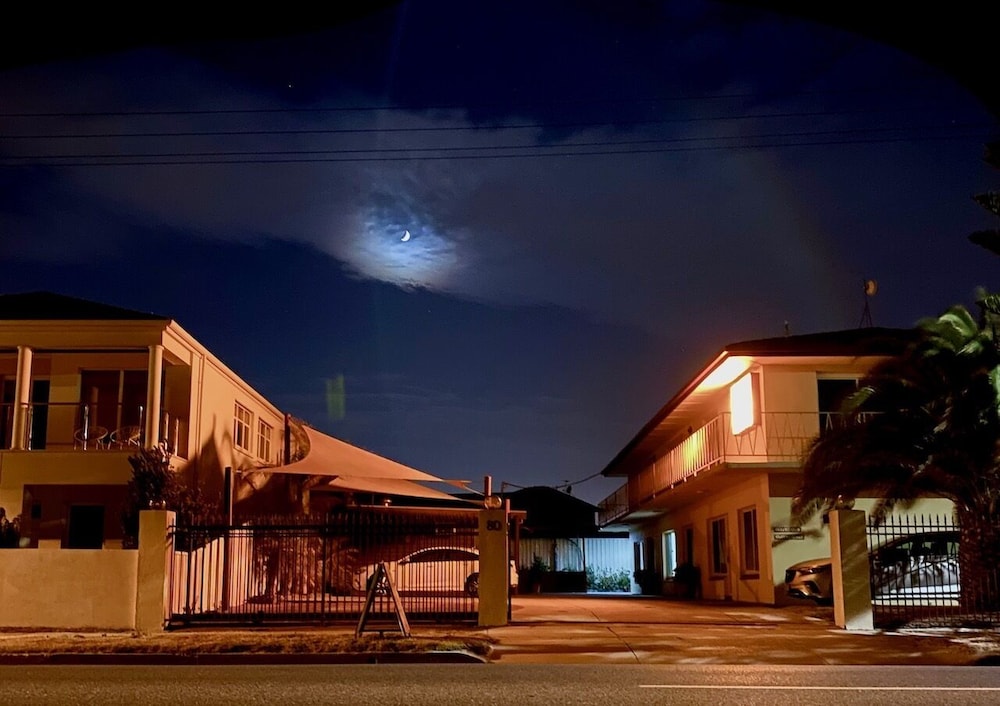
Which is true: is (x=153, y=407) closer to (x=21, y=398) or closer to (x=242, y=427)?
(x=21, y=398)

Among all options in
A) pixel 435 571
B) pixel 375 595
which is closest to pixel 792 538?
pixel 435 571

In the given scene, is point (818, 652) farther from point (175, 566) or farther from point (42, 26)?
point (42, 26)

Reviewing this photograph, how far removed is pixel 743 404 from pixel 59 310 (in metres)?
15.5

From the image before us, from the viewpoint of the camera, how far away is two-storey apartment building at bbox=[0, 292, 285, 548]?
20953 millimetres

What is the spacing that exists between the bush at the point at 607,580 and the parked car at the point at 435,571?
18507 millimetres

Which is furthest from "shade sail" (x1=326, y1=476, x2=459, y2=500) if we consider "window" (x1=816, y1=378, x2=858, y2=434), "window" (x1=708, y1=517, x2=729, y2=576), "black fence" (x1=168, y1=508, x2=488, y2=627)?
"window" (x1=816, y1=378, x2=858, y2=434)

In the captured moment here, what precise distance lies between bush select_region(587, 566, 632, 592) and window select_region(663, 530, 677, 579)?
12.1ft

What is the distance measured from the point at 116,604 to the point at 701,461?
15.5 m

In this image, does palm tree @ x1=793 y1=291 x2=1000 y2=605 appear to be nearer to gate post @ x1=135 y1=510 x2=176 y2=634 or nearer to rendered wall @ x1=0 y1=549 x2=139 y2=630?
gate post @ x1=135 y1=510 x2=176 y2=634

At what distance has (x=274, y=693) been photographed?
9.59 metres

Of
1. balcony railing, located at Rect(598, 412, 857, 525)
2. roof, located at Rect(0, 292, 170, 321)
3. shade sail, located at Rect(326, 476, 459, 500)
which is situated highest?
roof, located at Rect(0, 292, 170, 321)

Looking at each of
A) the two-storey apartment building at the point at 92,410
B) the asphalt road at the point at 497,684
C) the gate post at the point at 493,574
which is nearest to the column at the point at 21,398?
the two-storey apartment building at the point at 92,410

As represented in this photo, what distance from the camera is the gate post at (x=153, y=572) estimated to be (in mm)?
16078

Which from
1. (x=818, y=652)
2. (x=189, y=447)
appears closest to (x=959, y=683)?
(x=818, y=652)
